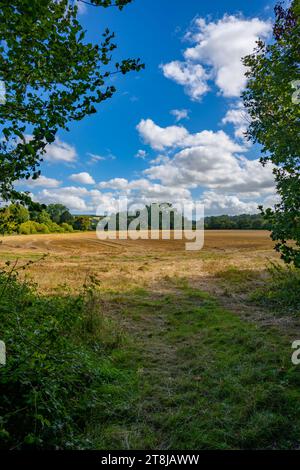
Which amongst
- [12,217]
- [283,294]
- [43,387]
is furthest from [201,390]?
[283,294]

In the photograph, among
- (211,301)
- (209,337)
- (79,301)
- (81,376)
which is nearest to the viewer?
(81,376)

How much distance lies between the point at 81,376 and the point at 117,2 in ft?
18.7

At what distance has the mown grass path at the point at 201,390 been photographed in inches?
158

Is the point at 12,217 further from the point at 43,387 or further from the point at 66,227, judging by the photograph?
the point at 66,227


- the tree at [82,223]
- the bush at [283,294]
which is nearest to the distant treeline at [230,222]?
the tree at [82,223]

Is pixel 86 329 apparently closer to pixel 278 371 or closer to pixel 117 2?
pixel 278 371

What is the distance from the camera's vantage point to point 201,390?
521 centimetres

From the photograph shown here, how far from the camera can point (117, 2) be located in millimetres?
4312

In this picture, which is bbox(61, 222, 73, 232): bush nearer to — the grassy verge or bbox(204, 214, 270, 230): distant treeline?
bbox(204, 214, 270, 230): distant treeline

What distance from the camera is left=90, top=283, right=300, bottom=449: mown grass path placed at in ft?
13.2

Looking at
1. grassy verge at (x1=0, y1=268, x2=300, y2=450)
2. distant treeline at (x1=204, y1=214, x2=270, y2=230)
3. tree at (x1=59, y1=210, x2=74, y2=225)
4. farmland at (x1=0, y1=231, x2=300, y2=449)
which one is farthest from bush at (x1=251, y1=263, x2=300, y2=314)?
tree at (x1=59, y1=210, x2=74, y2=225)

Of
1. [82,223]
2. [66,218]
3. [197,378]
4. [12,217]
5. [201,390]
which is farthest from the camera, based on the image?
[66,218]
